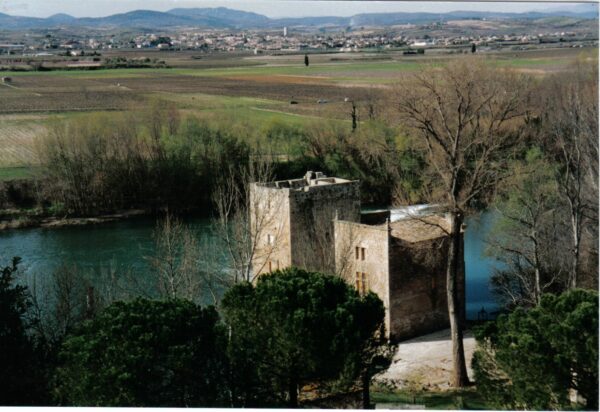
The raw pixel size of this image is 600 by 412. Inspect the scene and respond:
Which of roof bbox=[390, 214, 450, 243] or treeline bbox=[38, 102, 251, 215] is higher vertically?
roof bbox=[390, 214, 450, 243]

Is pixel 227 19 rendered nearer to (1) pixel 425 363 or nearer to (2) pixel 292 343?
(1) pixel 425 363

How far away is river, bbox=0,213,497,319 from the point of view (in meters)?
23.4

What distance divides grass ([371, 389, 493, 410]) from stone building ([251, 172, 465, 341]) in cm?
273

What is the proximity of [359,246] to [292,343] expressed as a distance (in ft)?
24.3

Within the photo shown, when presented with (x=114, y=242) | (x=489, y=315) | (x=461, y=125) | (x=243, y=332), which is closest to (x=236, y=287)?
(x=243, y=332)

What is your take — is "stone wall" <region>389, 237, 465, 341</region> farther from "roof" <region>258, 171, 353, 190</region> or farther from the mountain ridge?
the mountain ridge

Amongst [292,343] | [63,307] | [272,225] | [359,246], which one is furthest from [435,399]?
[63,307]

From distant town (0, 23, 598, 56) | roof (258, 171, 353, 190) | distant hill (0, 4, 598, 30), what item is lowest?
roof (258, 171, 353, 190)

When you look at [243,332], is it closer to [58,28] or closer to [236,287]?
[236,287]

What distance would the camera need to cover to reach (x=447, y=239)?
19.2 m

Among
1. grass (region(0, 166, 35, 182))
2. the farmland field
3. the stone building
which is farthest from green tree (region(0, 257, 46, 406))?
the farmland field

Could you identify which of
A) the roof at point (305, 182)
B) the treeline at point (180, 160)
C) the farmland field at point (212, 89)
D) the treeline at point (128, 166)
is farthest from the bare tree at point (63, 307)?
the farmland field at point (212, 89)

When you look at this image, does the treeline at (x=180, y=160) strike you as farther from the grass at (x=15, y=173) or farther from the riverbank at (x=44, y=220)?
the grass at (x=15, y=173)

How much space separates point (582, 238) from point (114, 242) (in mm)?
15419
